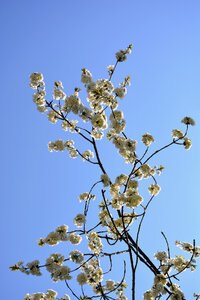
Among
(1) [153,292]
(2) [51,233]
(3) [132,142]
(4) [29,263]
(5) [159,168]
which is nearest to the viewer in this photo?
(1) [153,292]

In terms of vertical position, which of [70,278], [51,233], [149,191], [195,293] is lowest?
[195,293]

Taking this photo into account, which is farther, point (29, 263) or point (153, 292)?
point (29, 263)

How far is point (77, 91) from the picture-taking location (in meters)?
5.02

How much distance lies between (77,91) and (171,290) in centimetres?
462

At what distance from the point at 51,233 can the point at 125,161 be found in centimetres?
222

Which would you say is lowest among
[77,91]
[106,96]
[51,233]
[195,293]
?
[195,293]

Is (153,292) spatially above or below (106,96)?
below

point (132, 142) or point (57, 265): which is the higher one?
point (132, 142)

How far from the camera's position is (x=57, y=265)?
3.74 m

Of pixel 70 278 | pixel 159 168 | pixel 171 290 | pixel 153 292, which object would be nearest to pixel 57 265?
pixel 70 278

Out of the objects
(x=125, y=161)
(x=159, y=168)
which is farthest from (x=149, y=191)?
(x=125, y=161)

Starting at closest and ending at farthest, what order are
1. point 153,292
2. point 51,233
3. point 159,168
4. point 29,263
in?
point 153,292 → point 29,263 → point 51,233 → point 159,168

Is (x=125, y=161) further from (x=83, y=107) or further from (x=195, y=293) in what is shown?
(x=195, y=293)

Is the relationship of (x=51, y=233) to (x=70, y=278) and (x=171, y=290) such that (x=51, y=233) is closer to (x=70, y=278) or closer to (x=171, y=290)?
(x=70, y=278)
